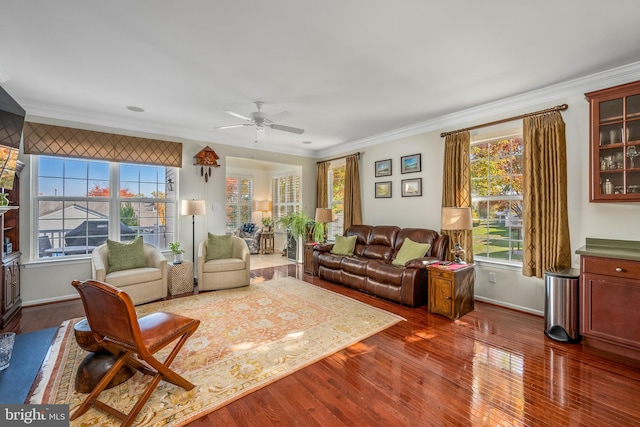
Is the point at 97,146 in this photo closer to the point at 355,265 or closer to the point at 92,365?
the point at 92,365

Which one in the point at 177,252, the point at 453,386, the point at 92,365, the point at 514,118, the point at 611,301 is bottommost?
the point at 453,386

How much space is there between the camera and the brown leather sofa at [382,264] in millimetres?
3938

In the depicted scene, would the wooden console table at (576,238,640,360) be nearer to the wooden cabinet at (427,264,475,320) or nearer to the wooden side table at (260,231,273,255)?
the wooden cabinet at (427,264,475,320)

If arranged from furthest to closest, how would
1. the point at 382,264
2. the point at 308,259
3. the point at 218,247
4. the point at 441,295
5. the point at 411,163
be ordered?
1. the point at 308,259
2. the point at 411,163
3. the point at 218,247
4. the point at 382,264
5. the point at 441,295

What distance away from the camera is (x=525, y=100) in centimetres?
369

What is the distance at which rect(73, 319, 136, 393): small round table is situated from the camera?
2.09 m

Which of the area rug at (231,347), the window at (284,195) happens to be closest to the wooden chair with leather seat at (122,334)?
the area rug at (231,347)

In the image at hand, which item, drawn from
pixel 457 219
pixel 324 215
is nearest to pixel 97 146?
pixel 324 215

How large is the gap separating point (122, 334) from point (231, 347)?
1.14 m

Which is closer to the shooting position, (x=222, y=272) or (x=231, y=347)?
(x=231, y=347)

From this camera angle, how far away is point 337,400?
6.64ft

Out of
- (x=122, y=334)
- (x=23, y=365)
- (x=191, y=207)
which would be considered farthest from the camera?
(x=191, y=207)

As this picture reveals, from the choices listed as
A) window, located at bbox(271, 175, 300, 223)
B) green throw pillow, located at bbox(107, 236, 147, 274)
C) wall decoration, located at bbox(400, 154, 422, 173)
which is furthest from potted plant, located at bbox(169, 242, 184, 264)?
wall decoration, located at bbox(400, 154, 422, 173)

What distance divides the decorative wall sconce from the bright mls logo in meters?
4.10
